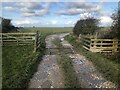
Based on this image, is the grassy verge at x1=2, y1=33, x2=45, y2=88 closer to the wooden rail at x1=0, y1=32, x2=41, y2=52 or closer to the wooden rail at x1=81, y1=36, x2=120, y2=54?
the wooden rail at x1=0, y1=32, x2=41, y2=52

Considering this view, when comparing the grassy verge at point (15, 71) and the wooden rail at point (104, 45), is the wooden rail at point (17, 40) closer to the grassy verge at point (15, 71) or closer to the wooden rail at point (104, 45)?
the grassy verge at point (15, 71)

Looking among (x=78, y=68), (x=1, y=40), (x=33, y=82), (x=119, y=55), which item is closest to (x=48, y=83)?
(x=33, y=82)

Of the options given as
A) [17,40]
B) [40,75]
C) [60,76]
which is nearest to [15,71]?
[40,75]

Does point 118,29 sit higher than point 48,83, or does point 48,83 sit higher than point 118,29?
point 118,29

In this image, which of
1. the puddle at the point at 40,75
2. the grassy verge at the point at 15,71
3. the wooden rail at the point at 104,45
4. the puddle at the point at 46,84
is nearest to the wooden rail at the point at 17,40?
the grassy verge at the point at 15,71

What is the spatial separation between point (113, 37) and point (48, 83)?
11575 millimetres

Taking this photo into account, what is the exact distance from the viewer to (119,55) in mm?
18078

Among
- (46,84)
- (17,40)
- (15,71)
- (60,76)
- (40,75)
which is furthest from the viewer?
(17,40)

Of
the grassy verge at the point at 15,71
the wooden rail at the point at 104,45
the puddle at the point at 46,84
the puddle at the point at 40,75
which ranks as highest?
the wooden rail at the point at 104,45

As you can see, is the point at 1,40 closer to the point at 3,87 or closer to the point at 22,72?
the point at 22,72

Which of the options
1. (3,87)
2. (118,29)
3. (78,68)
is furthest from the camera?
(118,29)

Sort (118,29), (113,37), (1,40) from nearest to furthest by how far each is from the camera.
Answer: (118,29), (113,37), (1,40)

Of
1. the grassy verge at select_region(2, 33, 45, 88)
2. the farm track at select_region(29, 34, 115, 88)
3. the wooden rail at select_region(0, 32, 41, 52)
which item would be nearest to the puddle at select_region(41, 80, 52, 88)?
the farm track at select_region(29, 34, 115, 88)

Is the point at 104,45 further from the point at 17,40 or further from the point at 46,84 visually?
the point at 46,84
